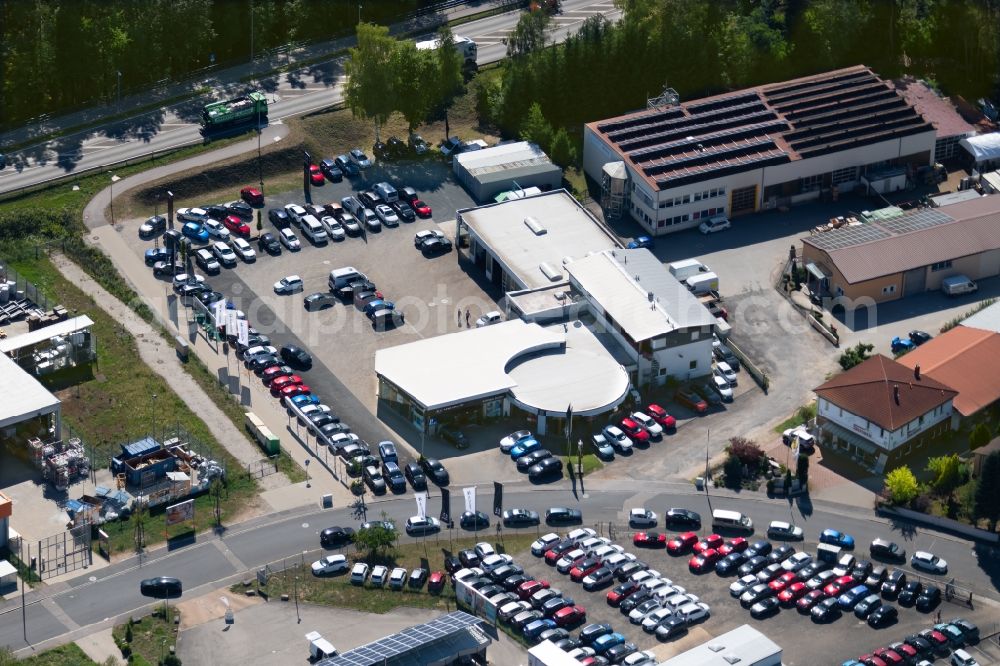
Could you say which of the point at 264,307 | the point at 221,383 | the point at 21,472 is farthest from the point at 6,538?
the point at 264,307

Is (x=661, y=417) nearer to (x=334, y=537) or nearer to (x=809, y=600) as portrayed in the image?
(x=809, y=600)

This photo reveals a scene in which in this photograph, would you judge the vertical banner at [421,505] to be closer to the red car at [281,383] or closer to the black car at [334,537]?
the black car at [334,537]

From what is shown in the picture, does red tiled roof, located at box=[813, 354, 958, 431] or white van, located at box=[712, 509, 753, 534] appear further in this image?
red tiled roof, located at box=[813, 354, 958, 431]

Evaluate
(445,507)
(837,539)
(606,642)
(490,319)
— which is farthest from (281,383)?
(837,539)

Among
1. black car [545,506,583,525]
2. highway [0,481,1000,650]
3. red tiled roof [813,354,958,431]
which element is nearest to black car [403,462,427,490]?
highway [0,481,1000,650]

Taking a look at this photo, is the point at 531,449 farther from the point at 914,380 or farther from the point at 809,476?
the point at 914,380

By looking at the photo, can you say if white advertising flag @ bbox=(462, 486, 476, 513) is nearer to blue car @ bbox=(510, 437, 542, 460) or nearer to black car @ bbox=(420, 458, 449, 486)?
black car @ bbox=(420, 458, 449, 486)
